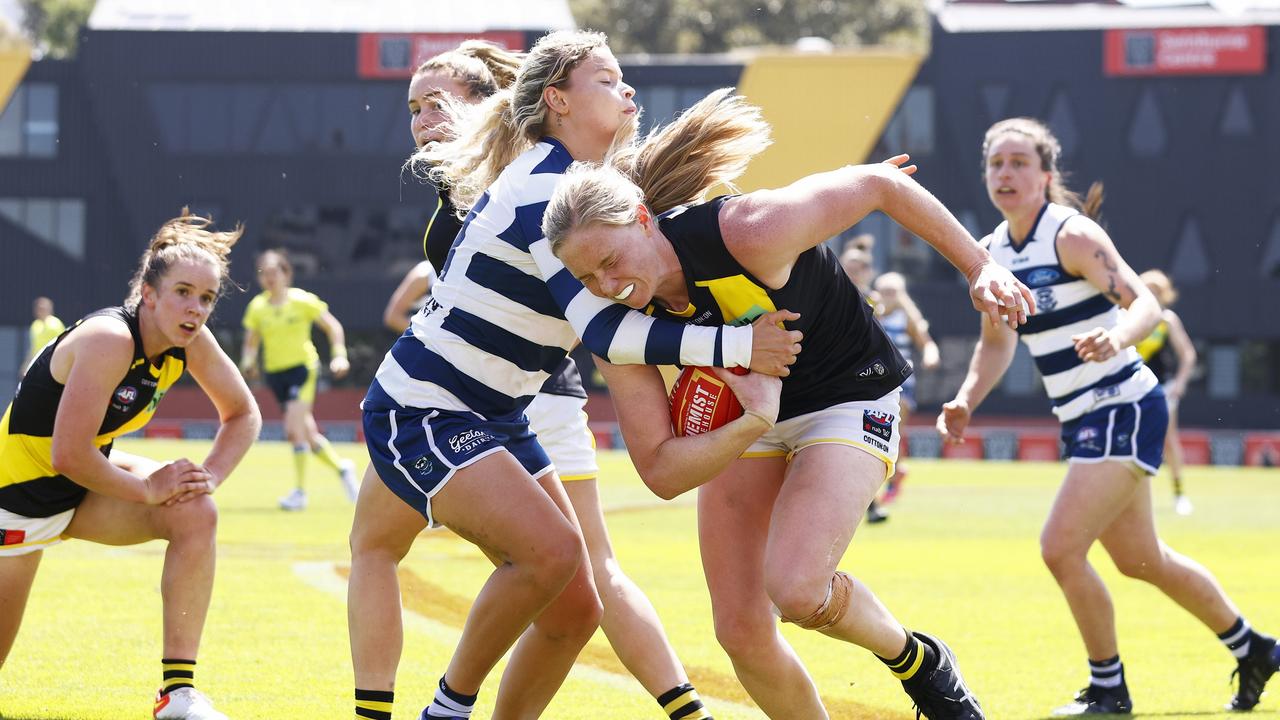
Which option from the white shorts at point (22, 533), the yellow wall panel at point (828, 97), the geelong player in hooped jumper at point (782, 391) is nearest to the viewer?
the geelong player in hooped jumper at point (782, 391)

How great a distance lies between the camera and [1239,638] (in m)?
6.49

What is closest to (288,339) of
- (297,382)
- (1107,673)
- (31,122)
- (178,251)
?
(297,382)

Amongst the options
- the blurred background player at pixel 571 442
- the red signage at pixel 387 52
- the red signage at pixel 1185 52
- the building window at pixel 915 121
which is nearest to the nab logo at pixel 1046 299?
the blurred background player at pixel 571 442

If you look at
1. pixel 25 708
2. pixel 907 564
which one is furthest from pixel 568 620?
pixel 907 564

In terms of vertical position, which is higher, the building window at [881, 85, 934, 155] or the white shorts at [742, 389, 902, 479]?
the white shorts at [742, 389, 902, 479]

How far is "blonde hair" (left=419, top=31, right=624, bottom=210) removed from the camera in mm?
4742

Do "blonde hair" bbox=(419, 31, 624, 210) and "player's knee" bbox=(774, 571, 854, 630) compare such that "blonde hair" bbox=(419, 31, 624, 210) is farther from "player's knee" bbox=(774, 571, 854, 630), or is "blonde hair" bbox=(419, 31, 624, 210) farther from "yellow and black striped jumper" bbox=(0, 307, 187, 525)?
"player's knee" bbox=(774, 571, 854, 630)

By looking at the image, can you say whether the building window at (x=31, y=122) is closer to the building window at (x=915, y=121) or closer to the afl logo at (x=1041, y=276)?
the building window at (x=915, y=121)

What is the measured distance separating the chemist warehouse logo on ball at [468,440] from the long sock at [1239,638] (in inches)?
139

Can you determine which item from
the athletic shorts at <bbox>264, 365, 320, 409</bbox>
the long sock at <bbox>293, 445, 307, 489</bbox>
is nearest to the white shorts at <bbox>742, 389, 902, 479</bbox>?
the long sock at <bbox>293, 445, 307, 489</bbox>

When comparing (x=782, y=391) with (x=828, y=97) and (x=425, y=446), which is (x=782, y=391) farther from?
(x=828, y=97)

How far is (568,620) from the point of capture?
4.96m

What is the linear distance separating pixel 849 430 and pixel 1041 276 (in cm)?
216

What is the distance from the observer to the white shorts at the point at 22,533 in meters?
5.72
